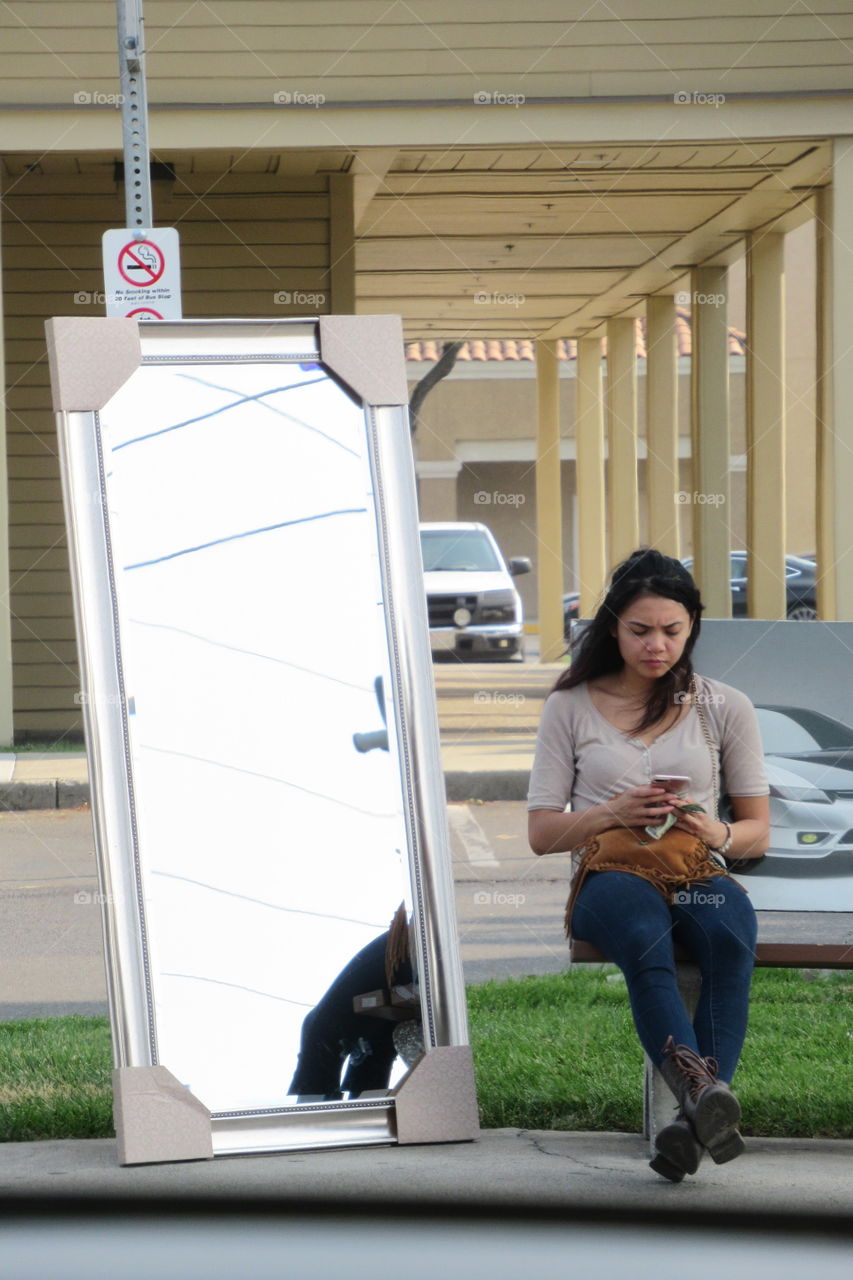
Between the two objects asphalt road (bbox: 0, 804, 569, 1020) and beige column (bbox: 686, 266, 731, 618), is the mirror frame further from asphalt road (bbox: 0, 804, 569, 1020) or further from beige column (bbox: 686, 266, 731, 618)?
beige column (bbox: 686, 266, 731, 618)

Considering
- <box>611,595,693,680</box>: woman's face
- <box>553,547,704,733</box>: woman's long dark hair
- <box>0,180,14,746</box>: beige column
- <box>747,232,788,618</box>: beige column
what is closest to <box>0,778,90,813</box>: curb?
<box>0,180,14,746</box>: beige column

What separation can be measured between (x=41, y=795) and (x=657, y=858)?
22.1ft

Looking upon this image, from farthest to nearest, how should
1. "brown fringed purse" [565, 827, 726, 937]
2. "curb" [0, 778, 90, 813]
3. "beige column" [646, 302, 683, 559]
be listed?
"beige column" [646, 302, 683, 559] → "curb" [0, 778, 90, 813] → "brown fringed purse" [565, 827, 726, 937]

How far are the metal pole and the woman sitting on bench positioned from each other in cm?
406

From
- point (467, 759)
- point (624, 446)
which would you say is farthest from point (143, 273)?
point (624, 446)

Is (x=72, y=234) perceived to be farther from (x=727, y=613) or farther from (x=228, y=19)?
(x=727, y=613)

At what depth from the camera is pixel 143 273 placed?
6.82 meters

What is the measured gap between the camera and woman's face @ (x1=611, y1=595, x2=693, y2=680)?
3.97 metres

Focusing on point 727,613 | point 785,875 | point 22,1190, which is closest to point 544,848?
point 785,875

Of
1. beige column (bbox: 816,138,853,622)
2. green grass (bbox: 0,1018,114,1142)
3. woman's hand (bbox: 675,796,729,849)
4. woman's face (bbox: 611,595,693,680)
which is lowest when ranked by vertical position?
green grass (bbox: 0,1018,114,1142)

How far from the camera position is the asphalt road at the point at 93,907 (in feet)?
18.6

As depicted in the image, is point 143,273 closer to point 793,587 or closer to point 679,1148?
point 679,1148

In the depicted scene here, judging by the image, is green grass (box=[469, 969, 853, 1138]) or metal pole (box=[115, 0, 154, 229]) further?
metal pole (box=[115, 0, 154, 229])

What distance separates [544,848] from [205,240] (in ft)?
30.9
